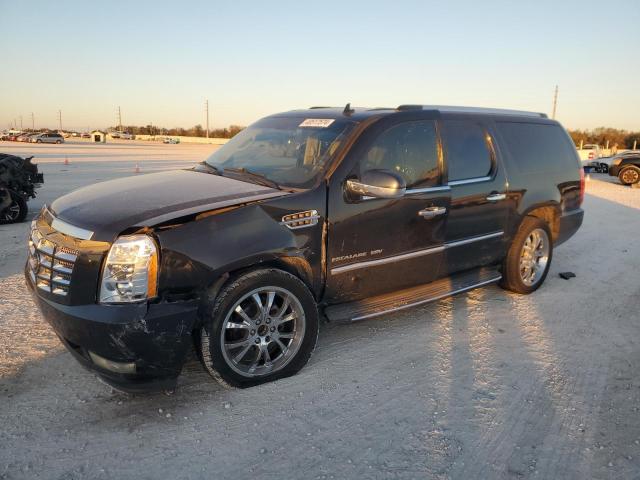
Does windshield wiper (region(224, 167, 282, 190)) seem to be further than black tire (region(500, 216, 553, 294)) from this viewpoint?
No

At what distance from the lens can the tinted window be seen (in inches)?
203

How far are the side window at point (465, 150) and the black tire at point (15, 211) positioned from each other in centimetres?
781

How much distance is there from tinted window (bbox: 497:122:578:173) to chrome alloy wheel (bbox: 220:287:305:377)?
3063 mm

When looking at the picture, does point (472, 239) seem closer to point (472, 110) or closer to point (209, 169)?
point (472, 110)

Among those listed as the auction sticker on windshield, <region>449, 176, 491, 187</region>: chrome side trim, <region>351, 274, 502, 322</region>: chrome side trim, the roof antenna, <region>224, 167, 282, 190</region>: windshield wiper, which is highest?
the roof antenna

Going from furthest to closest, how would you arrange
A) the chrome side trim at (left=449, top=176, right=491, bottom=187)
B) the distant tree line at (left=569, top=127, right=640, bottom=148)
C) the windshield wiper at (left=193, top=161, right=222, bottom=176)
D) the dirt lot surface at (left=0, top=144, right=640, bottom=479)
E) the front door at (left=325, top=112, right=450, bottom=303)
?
the distant tree line at (left=569, top=127, right=640, bottom=148)
the chrome side trim at (left=449, top=176, right=491, bottom=187)
the windshield wiper at (left=193, top=161, right=222, bottom=176)
the front door at (left=325, top=112, right=450, bottom=303)
the dirt lot surface at (left=0, top=144, right=640, bottom=479)

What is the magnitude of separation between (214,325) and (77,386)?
1105 millimetres

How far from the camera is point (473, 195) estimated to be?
457 cm

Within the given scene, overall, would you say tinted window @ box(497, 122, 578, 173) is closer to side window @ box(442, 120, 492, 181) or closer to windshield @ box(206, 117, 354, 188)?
side window @ box(442, 120, 492, 181)

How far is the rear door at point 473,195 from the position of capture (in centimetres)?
445

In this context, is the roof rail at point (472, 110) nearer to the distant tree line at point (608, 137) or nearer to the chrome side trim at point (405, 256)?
the chrome side trim at point (405, 256)

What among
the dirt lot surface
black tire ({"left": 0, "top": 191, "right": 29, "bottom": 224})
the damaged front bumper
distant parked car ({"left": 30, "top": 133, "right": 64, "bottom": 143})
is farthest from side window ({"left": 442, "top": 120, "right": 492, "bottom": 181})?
distant parked car ({"left": 30, "top": 133, "right": 64, "bottom": 143})

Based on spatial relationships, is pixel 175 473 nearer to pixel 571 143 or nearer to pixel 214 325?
pixel 214 325

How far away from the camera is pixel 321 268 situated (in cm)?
362
